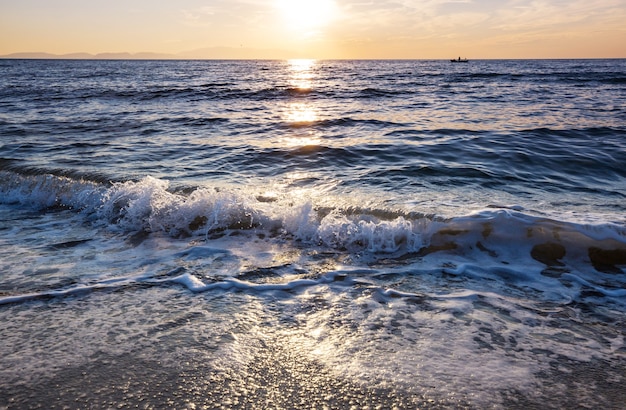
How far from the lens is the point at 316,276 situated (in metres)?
4.53

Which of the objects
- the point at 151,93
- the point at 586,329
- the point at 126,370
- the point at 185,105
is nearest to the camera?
the point at 126,370

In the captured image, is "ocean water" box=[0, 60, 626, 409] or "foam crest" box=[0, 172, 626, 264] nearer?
"ocean water" box=[0, 60, 626, 409]

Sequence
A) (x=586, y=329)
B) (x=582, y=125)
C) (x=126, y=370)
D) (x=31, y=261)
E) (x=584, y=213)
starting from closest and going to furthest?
(x=126, y=370) → (x=586, y=329) → (x=31, y=261) → (x=584, y=213) → (x=582, y=125)

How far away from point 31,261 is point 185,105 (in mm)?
17641

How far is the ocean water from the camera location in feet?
9.00

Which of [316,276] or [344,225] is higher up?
[344,225]

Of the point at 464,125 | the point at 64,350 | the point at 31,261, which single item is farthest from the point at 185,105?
the point at 64,350

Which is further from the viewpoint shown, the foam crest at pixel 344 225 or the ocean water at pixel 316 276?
the foam crest at pixel 344 225

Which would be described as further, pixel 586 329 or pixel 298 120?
pixel 298 120

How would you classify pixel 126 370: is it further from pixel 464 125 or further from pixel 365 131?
pixel 464 125

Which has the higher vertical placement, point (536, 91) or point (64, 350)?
point (536, 91)

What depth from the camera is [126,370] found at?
9.29 ft

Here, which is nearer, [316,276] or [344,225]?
[316,276]

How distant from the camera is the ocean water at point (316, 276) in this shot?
2744mm
